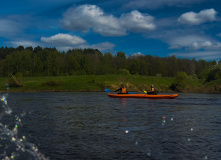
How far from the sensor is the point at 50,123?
14727mm

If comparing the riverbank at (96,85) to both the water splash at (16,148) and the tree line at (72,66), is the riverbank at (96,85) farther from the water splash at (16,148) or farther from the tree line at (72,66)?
the water splash at (16,148)

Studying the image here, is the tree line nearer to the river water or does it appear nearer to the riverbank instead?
the riverbank

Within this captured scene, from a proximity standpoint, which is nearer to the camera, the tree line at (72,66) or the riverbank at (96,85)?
the riverbank at (96,85)

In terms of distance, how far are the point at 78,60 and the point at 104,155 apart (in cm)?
10528

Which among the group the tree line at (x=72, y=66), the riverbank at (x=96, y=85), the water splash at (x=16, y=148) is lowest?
the water splash at (x=16, y=148)

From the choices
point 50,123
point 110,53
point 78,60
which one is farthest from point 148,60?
point 50,123

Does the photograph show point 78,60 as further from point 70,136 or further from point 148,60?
point 70,136

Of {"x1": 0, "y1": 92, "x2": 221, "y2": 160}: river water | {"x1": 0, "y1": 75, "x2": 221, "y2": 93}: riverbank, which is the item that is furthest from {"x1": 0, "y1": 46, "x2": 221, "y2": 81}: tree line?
{"x1": 0, "y1": 92, "x2": 221, "y2": 160}: river water

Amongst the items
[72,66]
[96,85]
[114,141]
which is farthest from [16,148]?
[72,66]

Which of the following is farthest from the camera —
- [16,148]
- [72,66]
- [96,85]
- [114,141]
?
[72,66]

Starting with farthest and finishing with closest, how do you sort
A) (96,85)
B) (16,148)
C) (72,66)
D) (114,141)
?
(72,66) → (96,85) → (114,141) → (16,148)

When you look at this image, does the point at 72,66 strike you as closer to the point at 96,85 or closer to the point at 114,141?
the point at 96,85

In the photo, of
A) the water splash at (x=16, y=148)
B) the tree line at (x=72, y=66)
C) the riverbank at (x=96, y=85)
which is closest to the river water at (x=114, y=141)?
the water splash at (x=16, y=148)

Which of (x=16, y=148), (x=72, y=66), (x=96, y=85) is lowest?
(x=16, y=148)
